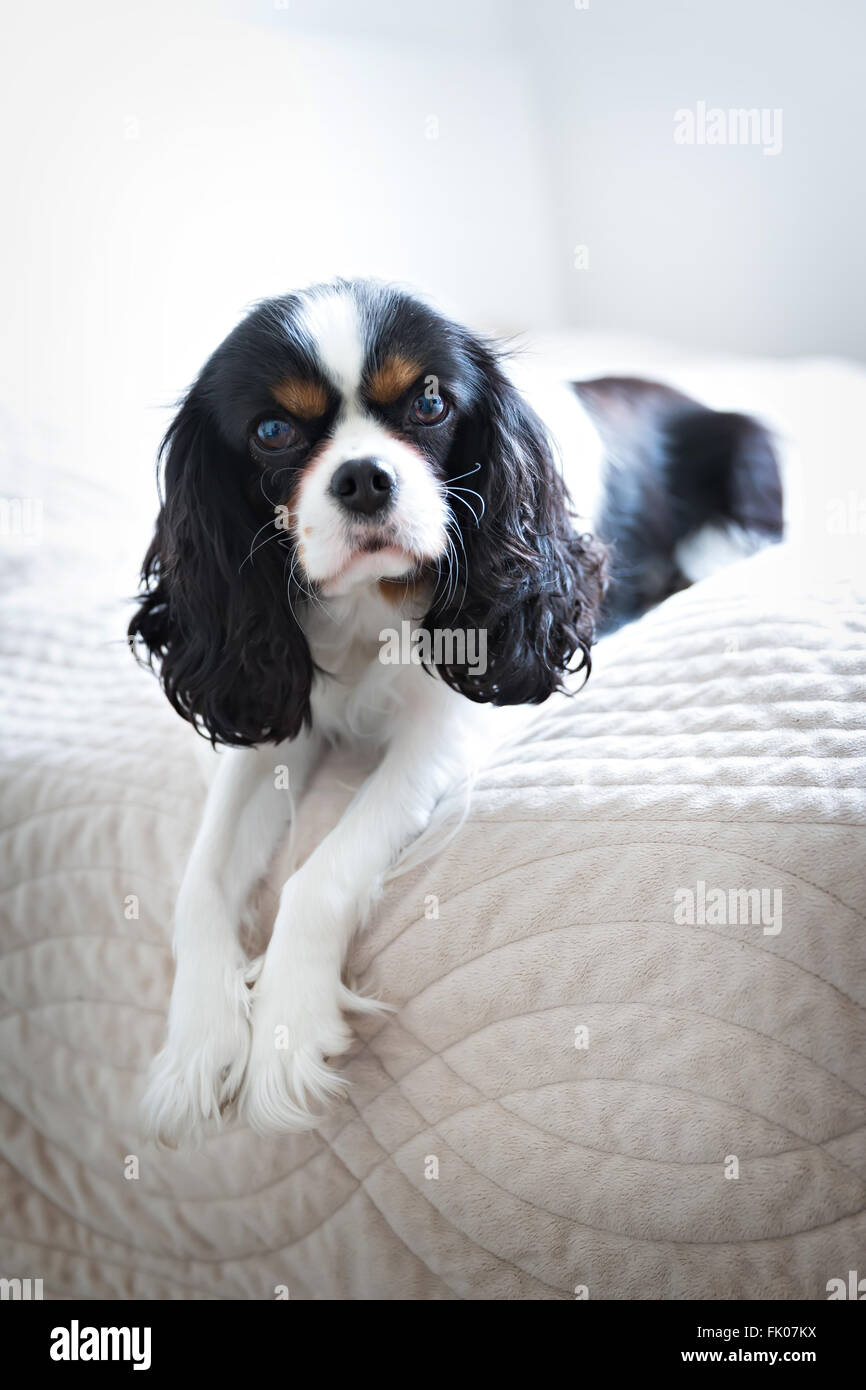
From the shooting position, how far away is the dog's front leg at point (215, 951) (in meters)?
1.12

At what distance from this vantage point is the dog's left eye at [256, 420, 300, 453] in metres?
1.18

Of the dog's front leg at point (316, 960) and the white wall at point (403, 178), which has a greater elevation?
the white wall at point (403, 178)

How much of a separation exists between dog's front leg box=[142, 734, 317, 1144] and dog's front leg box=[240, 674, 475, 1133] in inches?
1.3

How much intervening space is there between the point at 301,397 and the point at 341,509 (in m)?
0.14

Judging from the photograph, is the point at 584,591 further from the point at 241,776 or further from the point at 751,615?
the point at 241,776

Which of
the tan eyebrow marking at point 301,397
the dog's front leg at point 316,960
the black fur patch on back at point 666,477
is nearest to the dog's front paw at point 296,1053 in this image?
the dog's front leg at point 316,960

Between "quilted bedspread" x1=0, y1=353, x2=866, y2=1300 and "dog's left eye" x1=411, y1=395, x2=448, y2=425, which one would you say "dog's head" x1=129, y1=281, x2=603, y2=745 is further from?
"quilted bedspread" x1=0, y1=353, x2=866, y2=1300

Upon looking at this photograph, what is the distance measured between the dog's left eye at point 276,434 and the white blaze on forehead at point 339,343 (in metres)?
0.07

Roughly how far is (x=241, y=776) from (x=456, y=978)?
41 centimetres

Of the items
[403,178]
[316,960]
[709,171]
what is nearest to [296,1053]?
[316,960]

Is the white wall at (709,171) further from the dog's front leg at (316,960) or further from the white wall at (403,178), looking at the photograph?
the dog's front leg at (316,960)

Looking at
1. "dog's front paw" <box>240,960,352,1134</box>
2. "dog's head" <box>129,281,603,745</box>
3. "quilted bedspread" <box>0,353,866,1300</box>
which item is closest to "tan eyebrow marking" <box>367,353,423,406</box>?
"dog's head" <box>129,281,603,745</box>

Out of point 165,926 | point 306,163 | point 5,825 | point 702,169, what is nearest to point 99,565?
point 5,825

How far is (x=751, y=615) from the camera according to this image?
1.29 metres
